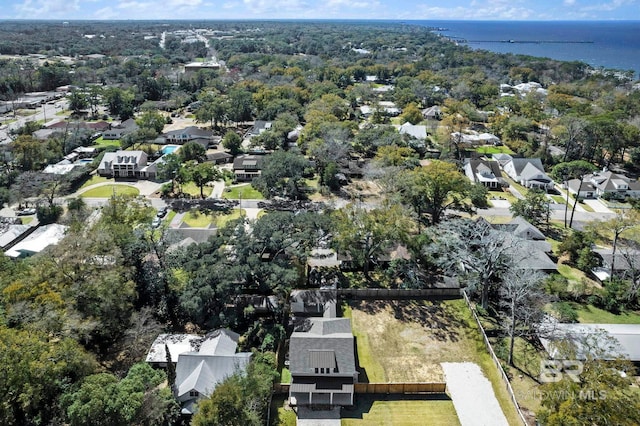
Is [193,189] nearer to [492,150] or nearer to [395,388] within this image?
[395,388]

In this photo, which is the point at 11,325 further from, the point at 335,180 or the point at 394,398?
the point at 335,180

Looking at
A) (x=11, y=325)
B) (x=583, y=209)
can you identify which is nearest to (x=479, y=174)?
(x=583, y=209)

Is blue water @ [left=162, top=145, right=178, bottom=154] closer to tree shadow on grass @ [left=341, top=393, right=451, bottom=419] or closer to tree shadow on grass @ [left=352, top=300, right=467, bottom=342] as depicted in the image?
tree shadow on grass @ [left=352, top=300, right=467, bottom=342]

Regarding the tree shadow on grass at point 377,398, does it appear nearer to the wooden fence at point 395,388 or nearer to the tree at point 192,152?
the wooden fence at point 395,388

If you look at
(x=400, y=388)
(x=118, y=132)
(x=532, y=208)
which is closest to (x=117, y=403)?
(x=400, y=388)

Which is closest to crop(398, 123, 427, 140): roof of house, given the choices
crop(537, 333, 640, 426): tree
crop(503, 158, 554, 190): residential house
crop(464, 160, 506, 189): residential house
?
crop(464, 160, 506, 189): residential house

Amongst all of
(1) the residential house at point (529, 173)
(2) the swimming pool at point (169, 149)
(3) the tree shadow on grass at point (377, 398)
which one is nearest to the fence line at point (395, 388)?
(3) the tree shadow on grass at point (377, 398)
